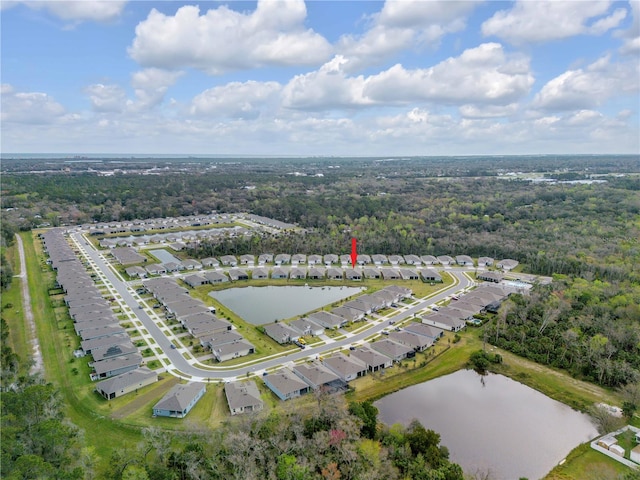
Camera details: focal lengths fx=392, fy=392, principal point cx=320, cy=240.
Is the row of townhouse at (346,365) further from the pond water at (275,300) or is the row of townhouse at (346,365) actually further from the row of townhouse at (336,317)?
the pond water at (275,300)

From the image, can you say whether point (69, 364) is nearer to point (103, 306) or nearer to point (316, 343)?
point (103, 306)

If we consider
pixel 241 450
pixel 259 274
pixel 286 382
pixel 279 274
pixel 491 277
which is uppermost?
pixel 241 450

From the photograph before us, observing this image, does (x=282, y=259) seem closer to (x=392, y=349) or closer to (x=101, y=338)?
(x=101, y=338)

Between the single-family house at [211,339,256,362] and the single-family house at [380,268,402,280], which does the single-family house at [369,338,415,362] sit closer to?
the single-family house at [211,339,256,362]

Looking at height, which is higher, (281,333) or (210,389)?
(281,333)

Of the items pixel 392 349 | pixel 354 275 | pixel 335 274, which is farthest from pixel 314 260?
pixel 392 349

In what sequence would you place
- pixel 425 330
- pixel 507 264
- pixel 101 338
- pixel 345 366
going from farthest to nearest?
1. pixel 507 264
2. pixel 425 330
3. pixel 101 338
4. pixel 345 366

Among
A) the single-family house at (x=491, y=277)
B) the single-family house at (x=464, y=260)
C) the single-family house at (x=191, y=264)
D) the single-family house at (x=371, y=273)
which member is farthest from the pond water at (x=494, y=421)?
the single-family house at (x=191, y=264)
